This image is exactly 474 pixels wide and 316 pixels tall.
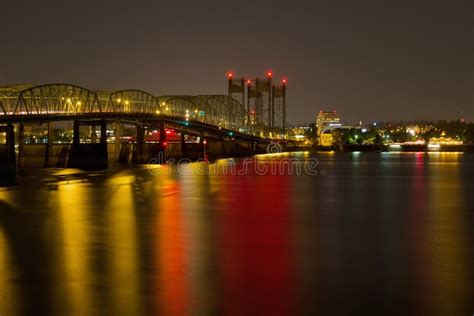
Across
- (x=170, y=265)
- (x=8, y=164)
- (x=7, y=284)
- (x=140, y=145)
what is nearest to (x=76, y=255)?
(x=170, y=265)

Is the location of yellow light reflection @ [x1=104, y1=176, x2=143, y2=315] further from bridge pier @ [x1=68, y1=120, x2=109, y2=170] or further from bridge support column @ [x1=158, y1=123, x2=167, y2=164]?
bridge support column @ [x1=158, y1=123, x2=167, y2=164]

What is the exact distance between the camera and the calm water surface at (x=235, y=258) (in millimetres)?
11508

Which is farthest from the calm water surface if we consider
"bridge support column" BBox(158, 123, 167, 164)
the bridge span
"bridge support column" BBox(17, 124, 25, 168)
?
"bridge support column" BBox(158, 123, 167, 164)

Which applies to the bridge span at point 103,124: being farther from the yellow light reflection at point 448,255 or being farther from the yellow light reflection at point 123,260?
the yellow light reflection at point 448,255

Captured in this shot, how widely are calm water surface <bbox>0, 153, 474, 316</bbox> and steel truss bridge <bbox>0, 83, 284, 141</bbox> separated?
141ft

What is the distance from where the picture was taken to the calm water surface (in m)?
11.5

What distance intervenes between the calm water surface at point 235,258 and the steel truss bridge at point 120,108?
141ft

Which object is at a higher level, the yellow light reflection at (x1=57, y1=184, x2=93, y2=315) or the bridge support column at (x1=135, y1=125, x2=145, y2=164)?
the bridge support column at (x1=135, y1=125, x2=145, y2=164)

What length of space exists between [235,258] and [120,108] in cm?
9751

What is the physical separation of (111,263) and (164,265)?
1.31 m

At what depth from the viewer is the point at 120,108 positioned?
110m

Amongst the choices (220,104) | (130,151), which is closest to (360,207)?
(130,151)

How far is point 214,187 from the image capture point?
42.8 metres

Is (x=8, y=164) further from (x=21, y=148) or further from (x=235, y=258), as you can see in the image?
(x=235, y=258)
